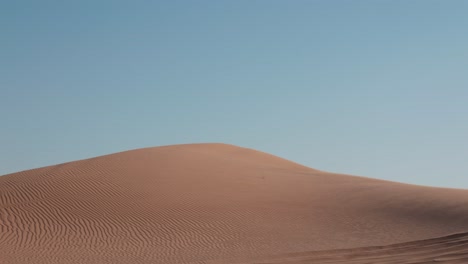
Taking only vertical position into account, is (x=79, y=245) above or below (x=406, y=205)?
below

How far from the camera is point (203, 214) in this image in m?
20.1

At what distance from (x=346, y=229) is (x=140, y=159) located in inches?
495

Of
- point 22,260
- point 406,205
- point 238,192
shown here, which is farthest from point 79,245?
point 406,205

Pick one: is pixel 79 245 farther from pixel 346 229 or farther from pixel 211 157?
pixel 211 157

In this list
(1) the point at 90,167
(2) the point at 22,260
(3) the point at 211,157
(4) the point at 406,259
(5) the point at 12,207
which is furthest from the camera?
(3) the point at 211,157

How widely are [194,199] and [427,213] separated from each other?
814 cm

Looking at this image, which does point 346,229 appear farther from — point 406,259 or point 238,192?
point 406,259

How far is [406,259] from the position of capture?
9344mm

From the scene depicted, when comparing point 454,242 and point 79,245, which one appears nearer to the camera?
point 454,242

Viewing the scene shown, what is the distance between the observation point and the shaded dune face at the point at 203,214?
15477 millimetres

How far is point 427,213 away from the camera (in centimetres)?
1956

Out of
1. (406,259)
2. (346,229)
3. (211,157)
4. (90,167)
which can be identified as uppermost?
(211,157)

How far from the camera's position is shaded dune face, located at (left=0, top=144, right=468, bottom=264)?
1548 cm

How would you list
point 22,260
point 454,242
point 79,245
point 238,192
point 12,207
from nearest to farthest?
1. point 454,242
2. point 22,260
3. point 79,245
4. point 12,207
5. point 238,192
